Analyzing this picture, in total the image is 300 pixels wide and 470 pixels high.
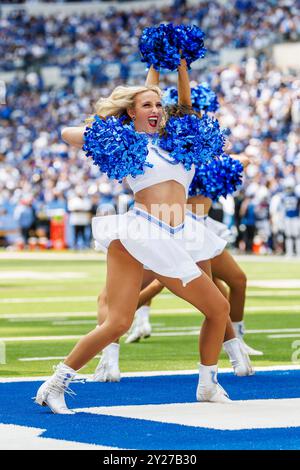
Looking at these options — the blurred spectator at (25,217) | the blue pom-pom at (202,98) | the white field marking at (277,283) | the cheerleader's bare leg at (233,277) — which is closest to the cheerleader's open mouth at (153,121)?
the cheerleader's bare leg at (233,277)

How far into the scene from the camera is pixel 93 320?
12375 millimetres

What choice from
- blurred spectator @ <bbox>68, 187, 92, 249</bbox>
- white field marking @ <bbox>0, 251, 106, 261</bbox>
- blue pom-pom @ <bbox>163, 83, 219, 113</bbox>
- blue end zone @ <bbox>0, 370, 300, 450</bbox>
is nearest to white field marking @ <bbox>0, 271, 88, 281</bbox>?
white field marking @ <bbox>0, 251, 106, 261</bbox>

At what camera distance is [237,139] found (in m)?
33.4

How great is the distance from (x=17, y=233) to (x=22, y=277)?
1508 centimetres

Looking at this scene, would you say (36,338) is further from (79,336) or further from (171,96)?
(171,96)

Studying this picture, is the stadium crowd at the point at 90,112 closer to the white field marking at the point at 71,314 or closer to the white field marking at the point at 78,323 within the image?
the white field marking at the point at 71,314

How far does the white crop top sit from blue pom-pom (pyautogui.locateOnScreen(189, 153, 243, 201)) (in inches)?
55.8

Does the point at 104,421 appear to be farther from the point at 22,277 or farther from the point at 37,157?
the point at 37,157

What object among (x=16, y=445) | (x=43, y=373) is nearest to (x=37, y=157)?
(x=43, y=373)

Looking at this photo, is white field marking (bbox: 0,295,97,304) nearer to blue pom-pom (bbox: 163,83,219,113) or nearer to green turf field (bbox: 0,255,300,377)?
green turf field (bbox: 0,255,300,377)

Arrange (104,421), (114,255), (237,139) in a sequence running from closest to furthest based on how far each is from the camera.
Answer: (104,421), (114,255), (237,139)

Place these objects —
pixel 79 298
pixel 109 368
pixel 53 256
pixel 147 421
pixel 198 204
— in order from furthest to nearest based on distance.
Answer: pixel 53 256 → pixel 79 298 → pixel 198 204 → pixel 109 368 → pixel 147 421

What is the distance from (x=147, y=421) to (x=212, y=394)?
0.80m

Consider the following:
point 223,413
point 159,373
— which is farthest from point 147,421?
point 159,373
